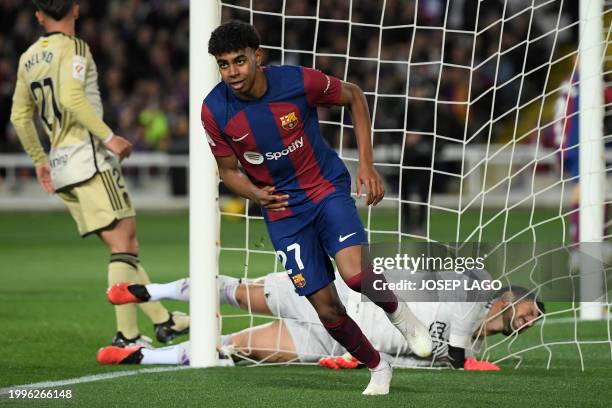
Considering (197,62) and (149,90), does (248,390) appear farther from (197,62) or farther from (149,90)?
(149,90)

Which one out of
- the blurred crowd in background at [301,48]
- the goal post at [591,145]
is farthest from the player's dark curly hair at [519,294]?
the blurred crowd in background at [301,48]

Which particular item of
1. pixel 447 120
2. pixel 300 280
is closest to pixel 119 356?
pixel 300 280

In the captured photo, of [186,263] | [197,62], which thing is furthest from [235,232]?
[197,62]

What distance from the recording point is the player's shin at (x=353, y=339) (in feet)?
18.5

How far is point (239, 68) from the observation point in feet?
17.9

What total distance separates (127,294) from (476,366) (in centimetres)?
192

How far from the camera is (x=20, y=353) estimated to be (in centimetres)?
714

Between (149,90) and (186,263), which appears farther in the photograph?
(149,90)

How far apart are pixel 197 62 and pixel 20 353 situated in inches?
78.6

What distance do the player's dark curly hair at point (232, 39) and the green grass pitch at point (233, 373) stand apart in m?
1.54

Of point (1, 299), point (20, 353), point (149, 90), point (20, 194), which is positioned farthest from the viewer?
point (149, 90)

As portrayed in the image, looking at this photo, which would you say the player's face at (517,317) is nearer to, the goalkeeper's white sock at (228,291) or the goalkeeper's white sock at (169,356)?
the goalkeeper's white sock at (228,291)

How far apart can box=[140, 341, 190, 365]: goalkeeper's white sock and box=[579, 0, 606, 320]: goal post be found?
8.01ft

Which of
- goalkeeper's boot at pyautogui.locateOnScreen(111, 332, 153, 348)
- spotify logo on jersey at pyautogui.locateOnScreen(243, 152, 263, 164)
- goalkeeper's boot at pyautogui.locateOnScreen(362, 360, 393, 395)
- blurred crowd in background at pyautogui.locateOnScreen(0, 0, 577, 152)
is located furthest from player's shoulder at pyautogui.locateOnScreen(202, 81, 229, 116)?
blurred crowd in background at pyautogui.locateOnScreen(0, 0, 577, 152)
